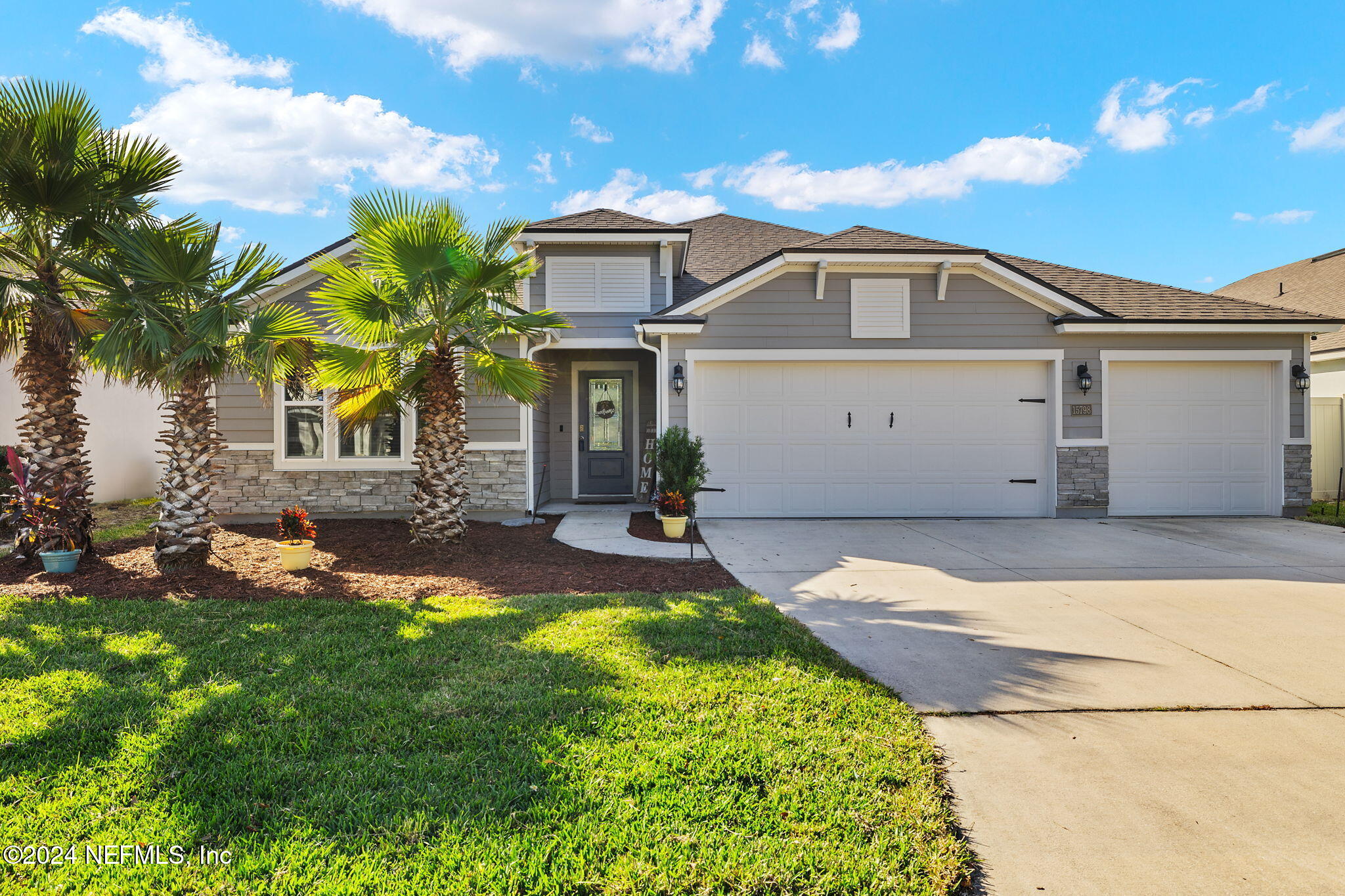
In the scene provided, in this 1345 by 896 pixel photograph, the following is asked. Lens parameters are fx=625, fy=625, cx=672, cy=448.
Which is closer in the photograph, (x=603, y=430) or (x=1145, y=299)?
(x=1145, y=299)

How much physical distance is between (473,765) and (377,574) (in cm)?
402

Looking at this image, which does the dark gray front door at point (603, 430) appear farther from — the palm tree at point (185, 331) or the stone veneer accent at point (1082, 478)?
the stone veneer accent at point (1082, 478)

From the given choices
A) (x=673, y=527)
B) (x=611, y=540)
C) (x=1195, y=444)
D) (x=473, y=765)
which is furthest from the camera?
(x=1195, y=444)

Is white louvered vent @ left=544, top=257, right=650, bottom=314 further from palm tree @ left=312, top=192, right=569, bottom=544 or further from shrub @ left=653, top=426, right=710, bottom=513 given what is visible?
palm tree @ left=312, top=192, right=569, bottom=544

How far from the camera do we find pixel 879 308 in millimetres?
9047

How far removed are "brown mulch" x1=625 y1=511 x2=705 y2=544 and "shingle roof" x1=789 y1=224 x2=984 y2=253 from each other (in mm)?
4326

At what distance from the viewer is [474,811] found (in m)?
2.10

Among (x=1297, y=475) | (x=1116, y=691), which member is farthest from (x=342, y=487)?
(x=1297, y=475)

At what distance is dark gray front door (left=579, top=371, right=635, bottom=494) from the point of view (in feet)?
36.2

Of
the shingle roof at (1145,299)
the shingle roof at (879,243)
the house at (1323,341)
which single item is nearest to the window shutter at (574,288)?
the shingle roof at (879,243)

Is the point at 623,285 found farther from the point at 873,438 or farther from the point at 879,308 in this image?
the point at 873,438

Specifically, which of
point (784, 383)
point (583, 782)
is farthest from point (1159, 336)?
point (583, 782)

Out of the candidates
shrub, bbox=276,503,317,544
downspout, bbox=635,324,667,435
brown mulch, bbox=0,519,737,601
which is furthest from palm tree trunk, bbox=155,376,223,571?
downspout, bbox=635,324,667,435

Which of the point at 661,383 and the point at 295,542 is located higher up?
the point at 661,383
